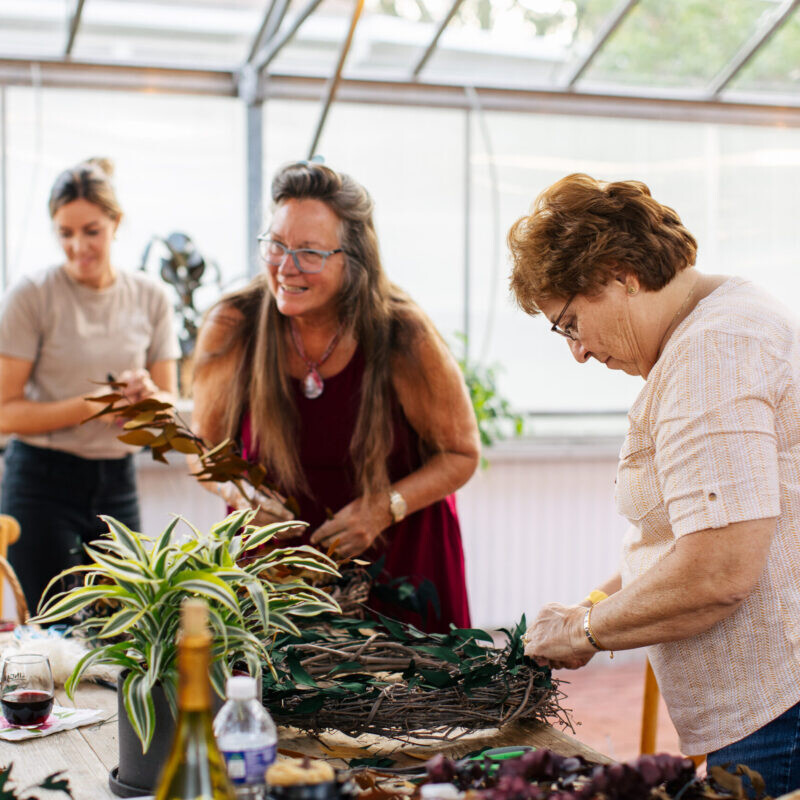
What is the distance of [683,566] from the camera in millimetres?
1329

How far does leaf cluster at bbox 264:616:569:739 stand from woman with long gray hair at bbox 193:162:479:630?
0.59 meters

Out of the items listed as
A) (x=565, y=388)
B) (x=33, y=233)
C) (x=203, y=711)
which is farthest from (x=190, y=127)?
(x=203, y=711)

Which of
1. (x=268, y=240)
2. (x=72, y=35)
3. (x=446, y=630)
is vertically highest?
(x=72, y=35)

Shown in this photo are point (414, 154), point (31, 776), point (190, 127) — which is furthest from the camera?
point (414, 154)

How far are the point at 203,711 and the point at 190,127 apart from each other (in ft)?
12.8

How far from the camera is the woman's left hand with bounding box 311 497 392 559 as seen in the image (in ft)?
6.64

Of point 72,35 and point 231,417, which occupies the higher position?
point 72,35

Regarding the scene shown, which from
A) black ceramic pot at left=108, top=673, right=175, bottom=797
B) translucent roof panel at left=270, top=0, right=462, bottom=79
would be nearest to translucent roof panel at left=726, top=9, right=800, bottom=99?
translucent roof panel at left=270, top=0, right=462, bottom=79

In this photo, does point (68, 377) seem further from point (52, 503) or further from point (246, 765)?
point (246, 765)

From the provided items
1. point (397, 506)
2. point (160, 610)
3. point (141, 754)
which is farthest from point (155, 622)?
point (397, 506)

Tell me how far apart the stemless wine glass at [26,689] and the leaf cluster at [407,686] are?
0.30m

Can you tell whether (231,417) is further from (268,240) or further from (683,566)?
(683,566)

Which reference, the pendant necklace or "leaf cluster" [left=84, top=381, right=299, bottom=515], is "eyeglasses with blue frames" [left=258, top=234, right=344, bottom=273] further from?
"leaf cluster" [left=84, top=381, right=299, bottom=515]

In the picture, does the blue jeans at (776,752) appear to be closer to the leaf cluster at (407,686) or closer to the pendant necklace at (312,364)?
the leaf cluster at (407,686)
